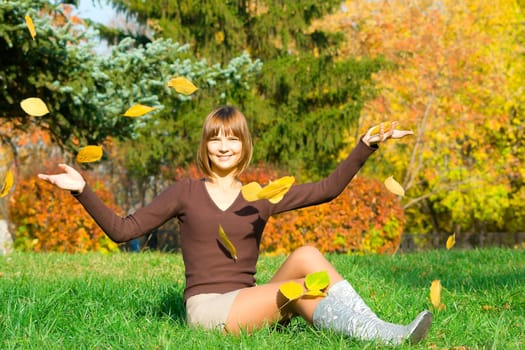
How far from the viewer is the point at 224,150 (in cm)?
347

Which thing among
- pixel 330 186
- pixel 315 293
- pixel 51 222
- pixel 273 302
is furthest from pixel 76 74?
pixel 315 293

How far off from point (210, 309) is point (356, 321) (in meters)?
0.71

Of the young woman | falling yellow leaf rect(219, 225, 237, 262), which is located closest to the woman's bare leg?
the young woman

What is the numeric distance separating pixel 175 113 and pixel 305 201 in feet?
43.0

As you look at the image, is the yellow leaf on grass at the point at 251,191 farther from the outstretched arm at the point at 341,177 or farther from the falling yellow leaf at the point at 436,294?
the falling yellow leaf at the point at 436,294

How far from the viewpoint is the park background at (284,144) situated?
401cm

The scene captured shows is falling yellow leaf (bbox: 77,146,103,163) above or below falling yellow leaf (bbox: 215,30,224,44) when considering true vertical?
below

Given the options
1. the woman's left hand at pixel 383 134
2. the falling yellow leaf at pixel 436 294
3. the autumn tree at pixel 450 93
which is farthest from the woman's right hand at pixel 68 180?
the autumn tree at pixel 450 93

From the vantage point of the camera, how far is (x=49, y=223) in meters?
11.1

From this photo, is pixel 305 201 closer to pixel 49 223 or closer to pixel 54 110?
pixel 54 110

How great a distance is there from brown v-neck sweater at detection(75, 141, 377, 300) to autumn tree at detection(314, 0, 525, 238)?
14.0 metres

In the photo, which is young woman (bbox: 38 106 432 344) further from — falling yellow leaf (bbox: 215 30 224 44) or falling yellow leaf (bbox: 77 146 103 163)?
falling yellow leaf (bbox: 215 30 224 44)

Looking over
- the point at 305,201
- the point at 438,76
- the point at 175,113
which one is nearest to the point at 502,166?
the point at 438,76

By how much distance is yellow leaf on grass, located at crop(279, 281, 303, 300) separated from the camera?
10.0 ft
